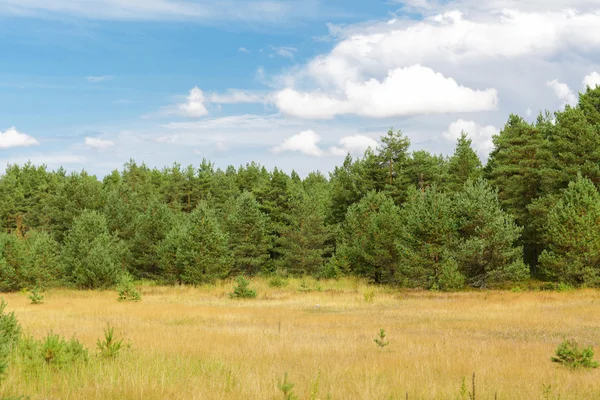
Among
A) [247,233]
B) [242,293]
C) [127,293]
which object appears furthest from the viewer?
[247,233]

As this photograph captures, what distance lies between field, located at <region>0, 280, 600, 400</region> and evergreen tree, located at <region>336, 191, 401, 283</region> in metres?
12.5

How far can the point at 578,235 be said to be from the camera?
27656 mm

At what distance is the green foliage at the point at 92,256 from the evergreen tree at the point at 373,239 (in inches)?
728

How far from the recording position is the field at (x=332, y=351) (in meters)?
7.11

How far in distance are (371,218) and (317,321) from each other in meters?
21.5

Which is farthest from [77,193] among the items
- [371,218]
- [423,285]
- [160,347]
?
[160,347]

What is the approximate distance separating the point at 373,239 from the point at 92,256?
21816 millimetres

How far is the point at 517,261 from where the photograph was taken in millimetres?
29781

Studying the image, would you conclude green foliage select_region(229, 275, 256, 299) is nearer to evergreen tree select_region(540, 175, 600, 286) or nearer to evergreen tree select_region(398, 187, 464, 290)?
evergreen tree select_region(398, 187, 464, 290)

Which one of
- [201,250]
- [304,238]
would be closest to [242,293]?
[201,250]

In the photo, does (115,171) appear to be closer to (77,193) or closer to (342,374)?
(77,193)

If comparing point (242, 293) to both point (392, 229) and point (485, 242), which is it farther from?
point (485, 242)

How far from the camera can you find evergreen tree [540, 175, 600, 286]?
90.6 feet

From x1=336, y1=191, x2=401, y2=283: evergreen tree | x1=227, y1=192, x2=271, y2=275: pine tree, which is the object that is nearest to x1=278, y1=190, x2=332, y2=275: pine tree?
A: x1=227, y1=192, x2=271, y2=275: pine tree
